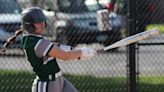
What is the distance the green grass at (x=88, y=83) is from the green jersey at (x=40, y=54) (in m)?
3.03

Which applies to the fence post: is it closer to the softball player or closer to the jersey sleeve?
the softball player

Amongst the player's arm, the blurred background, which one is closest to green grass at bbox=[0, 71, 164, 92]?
the blurred background

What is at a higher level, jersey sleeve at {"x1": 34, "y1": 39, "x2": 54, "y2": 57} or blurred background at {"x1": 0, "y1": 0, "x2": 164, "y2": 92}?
jersey sleeve at {"x1": 34, "y1": 39, "x2": 54, "y2": 57}

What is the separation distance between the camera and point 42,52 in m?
5.16

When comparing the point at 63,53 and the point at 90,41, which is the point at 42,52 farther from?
the point at 90,41

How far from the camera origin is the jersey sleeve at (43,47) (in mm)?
5145

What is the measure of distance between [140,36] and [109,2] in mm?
2928

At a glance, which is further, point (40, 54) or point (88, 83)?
point (88, 83)

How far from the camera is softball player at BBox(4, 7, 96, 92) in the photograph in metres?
5.17

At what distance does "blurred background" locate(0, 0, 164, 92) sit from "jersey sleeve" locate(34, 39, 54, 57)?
7.46 feet

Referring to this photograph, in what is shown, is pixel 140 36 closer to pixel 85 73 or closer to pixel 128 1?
pixel 128 1

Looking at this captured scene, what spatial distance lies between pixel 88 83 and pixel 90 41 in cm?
174

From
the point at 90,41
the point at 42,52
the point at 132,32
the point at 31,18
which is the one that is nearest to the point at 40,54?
the point at 42,52

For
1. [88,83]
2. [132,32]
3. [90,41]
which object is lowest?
[88,83]
